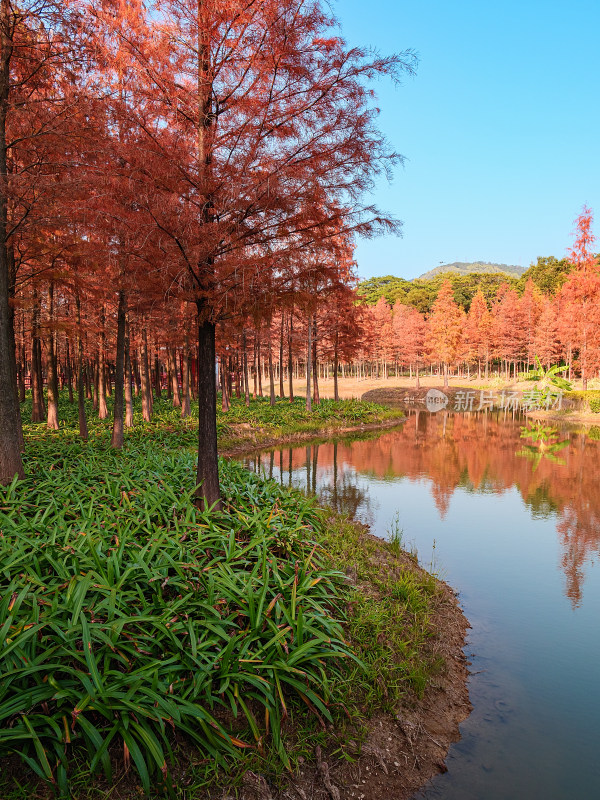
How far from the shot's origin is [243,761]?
353 centimetres

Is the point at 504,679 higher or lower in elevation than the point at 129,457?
lower

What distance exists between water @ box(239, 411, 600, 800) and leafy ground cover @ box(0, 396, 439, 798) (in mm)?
858

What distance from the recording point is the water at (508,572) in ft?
14.8

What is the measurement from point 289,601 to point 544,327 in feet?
187

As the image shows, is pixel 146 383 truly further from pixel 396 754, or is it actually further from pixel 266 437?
pixel 396 754

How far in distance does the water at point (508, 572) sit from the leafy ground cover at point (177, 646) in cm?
86

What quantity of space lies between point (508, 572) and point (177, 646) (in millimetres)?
6801

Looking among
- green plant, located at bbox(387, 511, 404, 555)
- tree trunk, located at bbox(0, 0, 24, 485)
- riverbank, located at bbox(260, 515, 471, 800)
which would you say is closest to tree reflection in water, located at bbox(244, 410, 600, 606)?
green plant, located at bbox(387, 511, 404, 555)

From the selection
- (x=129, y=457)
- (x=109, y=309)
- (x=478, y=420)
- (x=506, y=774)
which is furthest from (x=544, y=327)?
(x=506, y=774)

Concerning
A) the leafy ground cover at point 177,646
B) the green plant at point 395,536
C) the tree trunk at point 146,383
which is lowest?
the green plant at point 395,536

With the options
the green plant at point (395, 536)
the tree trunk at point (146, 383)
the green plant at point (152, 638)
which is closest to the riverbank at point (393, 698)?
the green plant at point (152, 638)

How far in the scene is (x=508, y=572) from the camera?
28.6 feet

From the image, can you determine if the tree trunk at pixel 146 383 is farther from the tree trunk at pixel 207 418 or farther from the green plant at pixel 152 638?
the green plant at pixel 152 638

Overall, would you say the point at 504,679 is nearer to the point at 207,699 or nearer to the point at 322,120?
the point at 207,699
